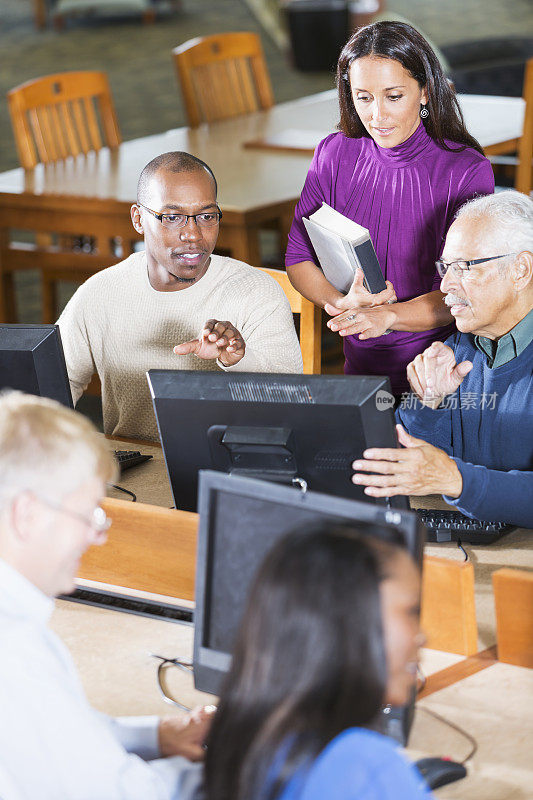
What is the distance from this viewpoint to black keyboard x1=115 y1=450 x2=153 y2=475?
2.43 m

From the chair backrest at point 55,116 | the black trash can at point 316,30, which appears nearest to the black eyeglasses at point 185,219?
the chair backrest at point 55,116

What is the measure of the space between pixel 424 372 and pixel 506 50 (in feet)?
18.1

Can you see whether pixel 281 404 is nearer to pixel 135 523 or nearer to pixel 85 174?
pixel 135 523

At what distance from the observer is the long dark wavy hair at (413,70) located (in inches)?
96.8

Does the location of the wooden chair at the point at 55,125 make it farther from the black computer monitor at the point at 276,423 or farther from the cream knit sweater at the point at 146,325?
the black computer monitor at the point at 276,423

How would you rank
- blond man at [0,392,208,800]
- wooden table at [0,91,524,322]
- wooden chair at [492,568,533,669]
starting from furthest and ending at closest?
wooden table at [0,91,524,322]
wooden chair at [492,568,533,669]
blond man at [0,392,208,800]

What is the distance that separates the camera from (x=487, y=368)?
2.20 m

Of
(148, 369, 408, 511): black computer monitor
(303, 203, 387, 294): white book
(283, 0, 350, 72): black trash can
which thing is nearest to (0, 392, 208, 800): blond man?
(148, 369, 408, 511): black computer monitor

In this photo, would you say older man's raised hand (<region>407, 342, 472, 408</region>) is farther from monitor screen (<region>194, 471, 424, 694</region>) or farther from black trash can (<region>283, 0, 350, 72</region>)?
black trash can (<region>283, 0, 350, 72</region>)

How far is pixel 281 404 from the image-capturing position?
5.76ft

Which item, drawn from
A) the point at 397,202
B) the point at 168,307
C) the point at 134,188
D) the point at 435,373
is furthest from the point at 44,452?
the point at 134,188

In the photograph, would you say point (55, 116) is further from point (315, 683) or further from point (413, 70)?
point (315, 683)

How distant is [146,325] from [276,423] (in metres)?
0.94

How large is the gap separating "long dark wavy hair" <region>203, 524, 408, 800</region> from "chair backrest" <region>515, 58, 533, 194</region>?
3784mm
